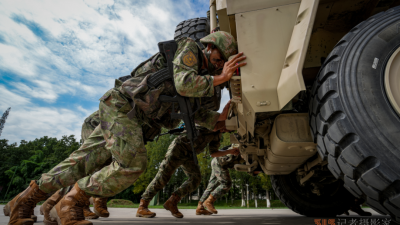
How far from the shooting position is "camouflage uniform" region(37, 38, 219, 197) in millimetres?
1846

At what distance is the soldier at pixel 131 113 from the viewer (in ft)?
6.06

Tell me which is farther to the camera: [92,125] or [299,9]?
[92,125]

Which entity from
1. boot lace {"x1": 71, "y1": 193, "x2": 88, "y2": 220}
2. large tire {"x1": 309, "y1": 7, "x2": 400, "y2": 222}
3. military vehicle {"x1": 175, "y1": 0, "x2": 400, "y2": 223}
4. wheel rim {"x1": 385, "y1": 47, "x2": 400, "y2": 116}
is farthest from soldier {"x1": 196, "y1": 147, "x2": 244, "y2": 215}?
wheel rim {"x1": 385, "y1": 47, "x2": 400, "y2": 116}

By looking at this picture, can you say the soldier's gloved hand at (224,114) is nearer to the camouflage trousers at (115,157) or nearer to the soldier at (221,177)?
the camouflage trousers at (115,157)

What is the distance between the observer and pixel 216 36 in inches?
74.6

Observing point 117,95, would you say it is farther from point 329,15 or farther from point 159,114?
point 329,15

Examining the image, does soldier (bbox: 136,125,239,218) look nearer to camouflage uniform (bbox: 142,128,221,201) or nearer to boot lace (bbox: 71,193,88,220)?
camouflage uniform (bbox: 142,128,221,201)

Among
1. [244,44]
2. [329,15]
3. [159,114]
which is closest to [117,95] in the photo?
[159,114]

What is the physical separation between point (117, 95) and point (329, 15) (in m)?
1.81

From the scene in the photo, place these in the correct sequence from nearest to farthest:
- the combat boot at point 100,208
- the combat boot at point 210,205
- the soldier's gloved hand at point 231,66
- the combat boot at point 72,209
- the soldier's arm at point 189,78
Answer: the soldier's gloved hand at point 231,66 → the soldier's arm at point 189,78 → the combat boot at point 72,209 → the combat boot at point 100,208 → the combat boot at point 210,205

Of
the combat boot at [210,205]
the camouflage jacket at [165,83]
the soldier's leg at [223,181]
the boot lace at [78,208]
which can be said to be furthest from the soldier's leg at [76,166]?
the combat boot at [210,205]

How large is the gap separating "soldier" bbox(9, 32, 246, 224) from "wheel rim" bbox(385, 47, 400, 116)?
0.84 m

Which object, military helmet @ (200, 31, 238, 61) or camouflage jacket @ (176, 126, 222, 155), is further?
camouflage jacket @ (176, 126, 222, 155)

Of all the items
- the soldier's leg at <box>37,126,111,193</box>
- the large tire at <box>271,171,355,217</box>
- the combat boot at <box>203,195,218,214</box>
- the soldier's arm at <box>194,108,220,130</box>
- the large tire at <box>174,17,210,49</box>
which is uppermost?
the large tire at <box>174,17,210,49</box>
